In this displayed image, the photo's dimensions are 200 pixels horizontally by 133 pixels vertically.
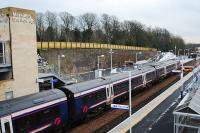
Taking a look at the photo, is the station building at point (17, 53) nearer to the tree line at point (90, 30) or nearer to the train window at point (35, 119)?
the train window at point (35, 119)

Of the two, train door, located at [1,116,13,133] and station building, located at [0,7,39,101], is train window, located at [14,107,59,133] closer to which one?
train door, located at [1,116,13,133]

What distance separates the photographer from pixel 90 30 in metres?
104

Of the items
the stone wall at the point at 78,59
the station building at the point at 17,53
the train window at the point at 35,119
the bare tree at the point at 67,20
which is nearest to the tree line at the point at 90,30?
the bare tree at the point at 67,20

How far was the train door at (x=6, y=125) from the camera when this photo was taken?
15.0 m

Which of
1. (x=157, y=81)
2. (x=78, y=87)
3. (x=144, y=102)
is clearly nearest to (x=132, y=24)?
(x=157, y=81)

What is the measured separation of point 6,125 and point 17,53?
15238mm

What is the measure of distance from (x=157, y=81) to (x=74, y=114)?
96.5 feet

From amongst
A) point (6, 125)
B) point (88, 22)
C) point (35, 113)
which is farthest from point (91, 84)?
point (88, 22)

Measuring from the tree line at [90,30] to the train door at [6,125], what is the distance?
70830 millimetres

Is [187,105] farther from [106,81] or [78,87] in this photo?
[106,81]

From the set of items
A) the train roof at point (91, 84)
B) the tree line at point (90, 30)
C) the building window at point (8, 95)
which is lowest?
the building window at point (8, 95)

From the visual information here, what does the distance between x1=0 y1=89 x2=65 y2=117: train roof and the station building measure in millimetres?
9330

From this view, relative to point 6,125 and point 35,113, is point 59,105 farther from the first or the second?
point 6,125

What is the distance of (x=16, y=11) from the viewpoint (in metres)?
29.4
